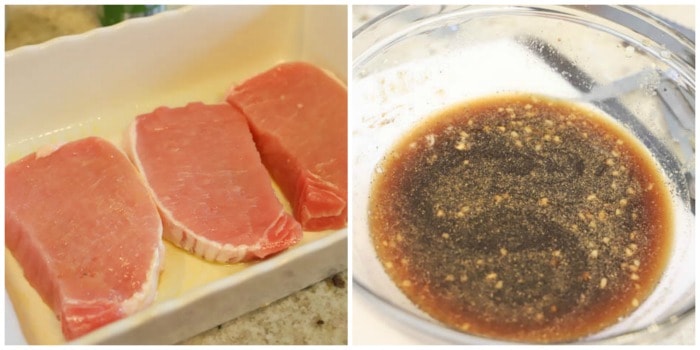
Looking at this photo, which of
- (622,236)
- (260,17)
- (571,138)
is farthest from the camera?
(260,17)

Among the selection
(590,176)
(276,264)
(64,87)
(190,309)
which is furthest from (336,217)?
(64,87)

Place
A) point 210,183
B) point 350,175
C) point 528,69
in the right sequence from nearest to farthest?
point 350,175
point 210,183
point 528,69

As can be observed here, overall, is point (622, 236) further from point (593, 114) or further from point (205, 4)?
point (205, 4)

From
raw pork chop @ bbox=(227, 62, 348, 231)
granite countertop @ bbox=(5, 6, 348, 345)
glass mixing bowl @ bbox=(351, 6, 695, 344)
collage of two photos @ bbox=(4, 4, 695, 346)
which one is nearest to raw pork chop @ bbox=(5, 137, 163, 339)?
collage of two photos @ bbox=(4, 4, 695, 346)

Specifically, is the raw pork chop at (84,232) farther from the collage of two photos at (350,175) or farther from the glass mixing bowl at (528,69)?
the glass mixing bowl at (528,69)

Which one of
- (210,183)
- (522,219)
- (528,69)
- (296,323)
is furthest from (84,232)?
(528,69)

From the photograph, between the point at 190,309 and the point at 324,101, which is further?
the point at 324,101

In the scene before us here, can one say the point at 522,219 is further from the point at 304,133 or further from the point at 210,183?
the point at 210,183
